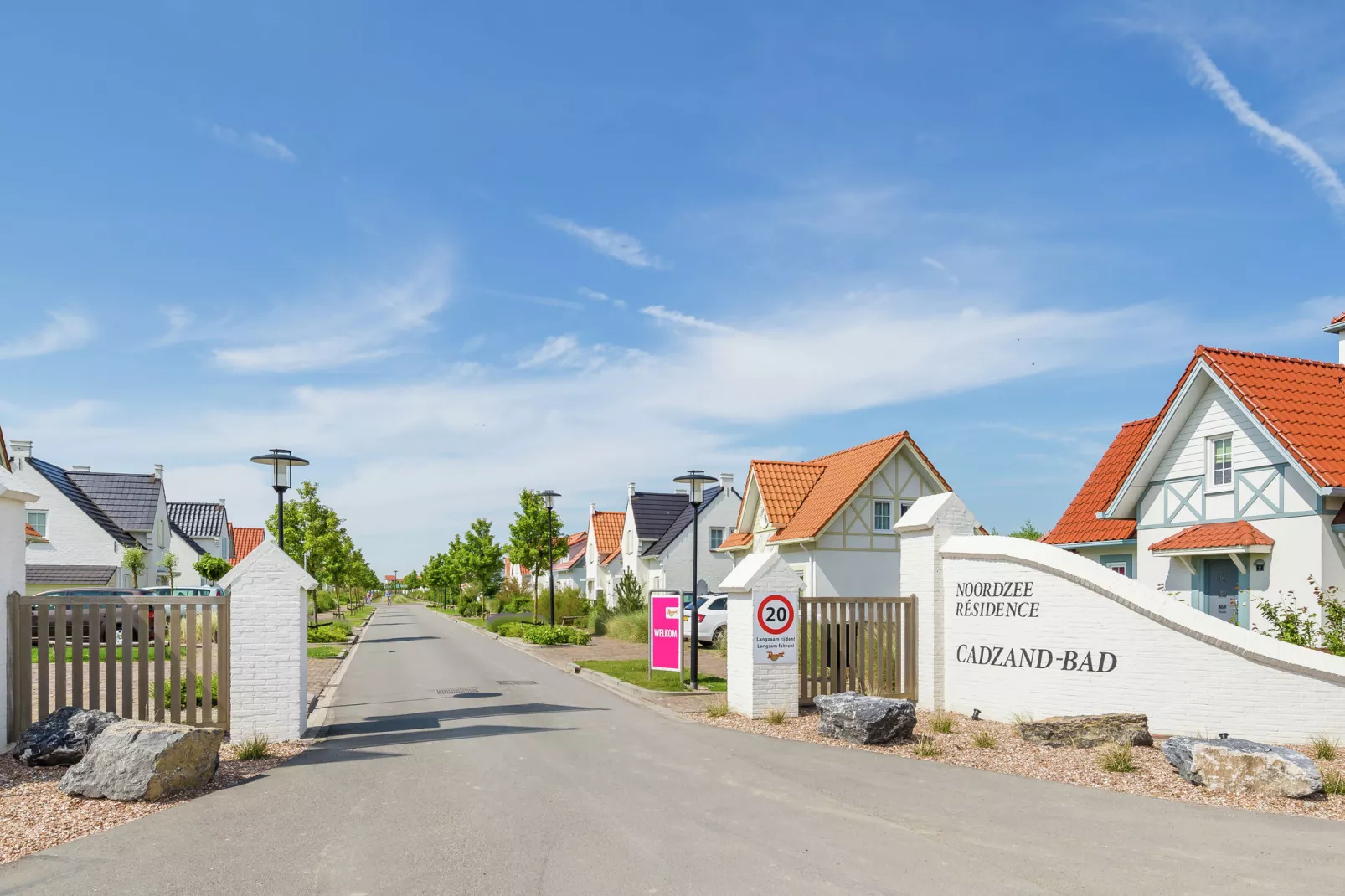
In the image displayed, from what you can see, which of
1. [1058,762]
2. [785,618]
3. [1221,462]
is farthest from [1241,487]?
[1058,762]

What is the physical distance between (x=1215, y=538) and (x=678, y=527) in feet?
105

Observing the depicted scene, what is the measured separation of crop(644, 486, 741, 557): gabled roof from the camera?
48.2m

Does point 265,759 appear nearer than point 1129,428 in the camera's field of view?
Yes

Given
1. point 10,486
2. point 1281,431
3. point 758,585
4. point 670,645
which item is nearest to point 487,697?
point 670,645

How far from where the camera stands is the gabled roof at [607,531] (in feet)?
204

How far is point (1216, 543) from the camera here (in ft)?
62.3

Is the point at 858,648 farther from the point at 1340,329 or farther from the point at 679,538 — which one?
the point at 679,538

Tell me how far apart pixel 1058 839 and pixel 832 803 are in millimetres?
2005

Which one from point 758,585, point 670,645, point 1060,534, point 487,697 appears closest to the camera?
point 758,585

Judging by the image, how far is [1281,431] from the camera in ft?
57.6

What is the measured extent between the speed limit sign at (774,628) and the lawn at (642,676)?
257 cm

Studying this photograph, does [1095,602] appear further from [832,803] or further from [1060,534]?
[1060,534]

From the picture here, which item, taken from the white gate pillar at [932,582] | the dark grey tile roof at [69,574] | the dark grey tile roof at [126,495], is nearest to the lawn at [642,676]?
the white gate pillar at [932,582]

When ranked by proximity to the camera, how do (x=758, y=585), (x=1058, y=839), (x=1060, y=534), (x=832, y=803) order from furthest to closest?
(x=1060, y=534) < (x=758, y=585) < (x=832, y=803) < (x=1058, y=839)
